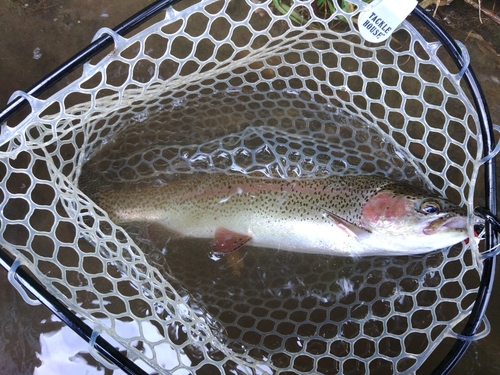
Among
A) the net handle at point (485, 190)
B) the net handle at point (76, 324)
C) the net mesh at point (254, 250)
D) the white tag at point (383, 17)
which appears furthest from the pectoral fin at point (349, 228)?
the net handle at point (76, 324)

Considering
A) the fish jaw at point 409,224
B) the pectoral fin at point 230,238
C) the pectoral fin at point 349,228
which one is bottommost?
the pectoral fin at point 230,238

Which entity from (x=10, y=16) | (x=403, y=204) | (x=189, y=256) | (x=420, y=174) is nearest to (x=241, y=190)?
(x=189, y=256)

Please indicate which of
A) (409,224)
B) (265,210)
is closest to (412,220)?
(409,224)

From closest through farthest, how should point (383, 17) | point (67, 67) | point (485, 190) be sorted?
point (67, 67)
point (485, 190)
point (383, 17)

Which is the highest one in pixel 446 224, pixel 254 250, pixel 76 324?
pixel 76 324

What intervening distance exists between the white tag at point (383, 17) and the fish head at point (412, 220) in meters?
0.73

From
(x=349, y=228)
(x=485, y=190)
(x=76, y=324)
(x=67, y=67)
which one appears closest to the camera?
(x=76, y=324)

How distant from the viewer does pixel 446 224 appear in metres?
1.93

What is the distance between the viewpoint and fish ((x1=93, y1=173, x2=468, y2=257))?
7.26 ft

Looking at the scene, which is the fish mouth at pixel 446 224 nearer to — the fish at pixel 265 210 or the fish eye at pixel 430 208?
the fish eye at pixel 430 208

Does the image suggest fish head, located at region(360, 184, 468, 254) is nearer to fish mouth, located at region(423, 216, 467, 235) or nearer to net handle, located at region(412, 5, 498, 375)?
fish mouth, located at region(423, 216, 467, 235)

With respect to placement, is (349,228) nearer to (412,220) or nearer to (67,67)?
(412,220)

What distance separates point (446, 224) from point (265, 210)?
874 millimetres

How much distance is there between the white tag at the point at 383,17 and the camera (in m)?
1.85
